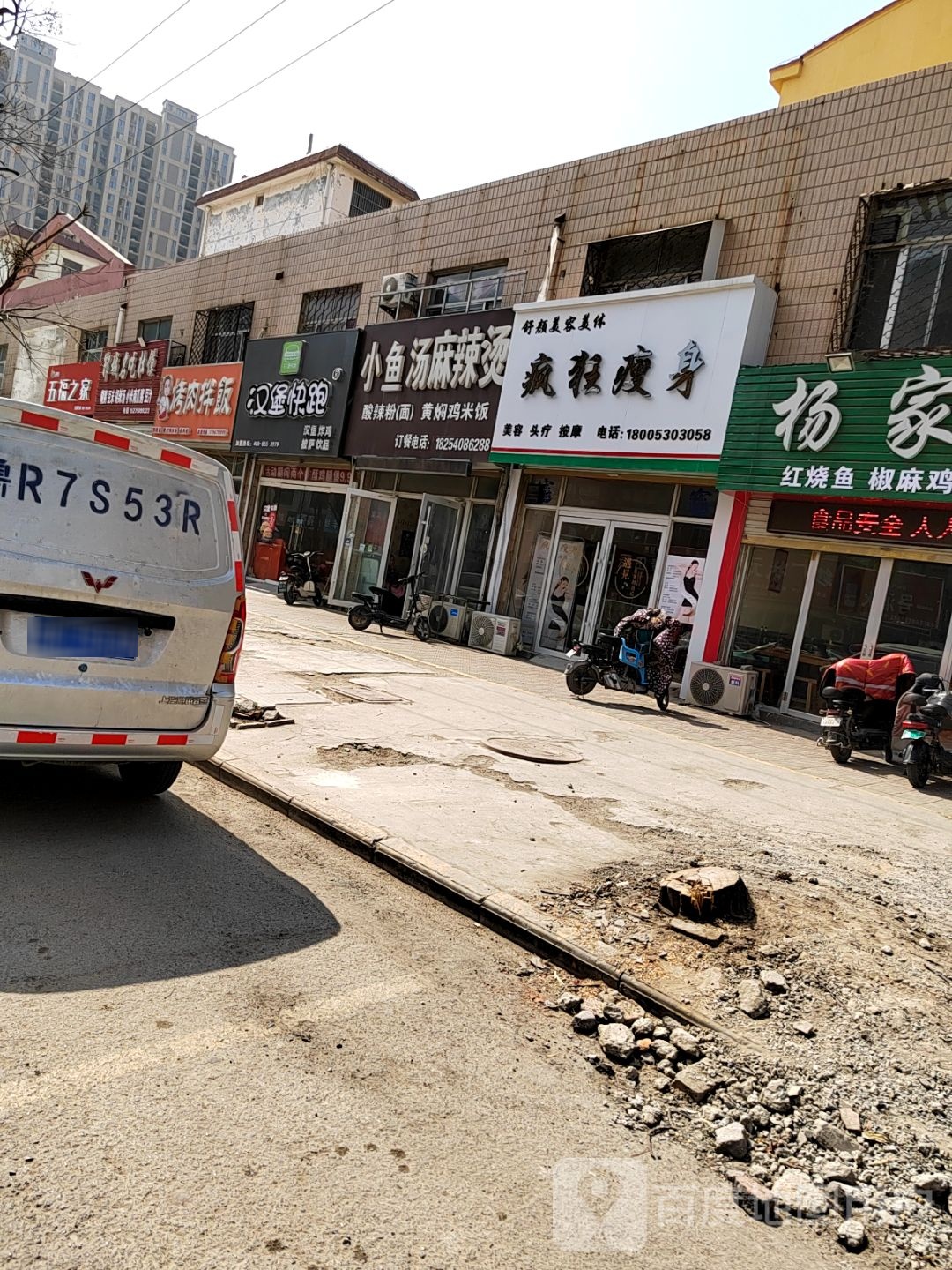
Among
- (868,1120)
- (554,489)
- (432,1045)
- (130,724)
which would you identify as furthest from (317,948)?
(554,489)

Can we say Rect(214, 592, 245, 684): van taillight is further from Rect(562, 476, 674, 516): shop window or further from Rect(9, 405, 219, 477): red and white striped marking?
Rect(562, 476, 674, 516): shop window

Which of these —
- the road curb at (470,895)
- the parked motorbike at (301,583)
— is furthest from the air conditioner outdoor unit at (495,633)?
the road curb at (470,895)

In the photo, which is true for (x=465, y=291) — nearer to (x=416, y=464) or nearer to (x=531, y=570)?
(x=416, y=464)

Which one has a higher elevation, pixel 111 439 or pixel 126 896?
pixel 111 439

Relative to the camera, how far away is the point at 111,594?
433 cm

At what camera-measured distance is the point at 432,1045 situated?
3154 mm

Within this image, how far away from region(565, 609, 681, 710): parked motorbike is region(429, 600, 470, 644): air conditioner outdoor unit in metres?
4.35

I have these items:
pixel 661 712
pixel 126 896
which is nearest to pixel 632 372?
pixel 661 712

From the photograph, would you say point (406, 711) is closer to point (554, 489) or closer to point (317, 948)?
point (317, 948)

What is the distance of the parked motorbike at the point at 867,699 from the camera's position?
32.6 ft

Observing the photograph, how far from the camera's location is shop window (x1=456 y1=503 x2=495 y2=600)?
17406 millimetres

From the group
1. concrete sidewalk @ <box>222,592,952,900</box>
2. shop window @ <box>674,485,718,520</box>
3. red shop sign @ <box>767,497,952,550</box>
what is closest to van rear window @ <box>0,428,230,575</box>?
concrete sidewalk @ <box>222,592,952,900</box>

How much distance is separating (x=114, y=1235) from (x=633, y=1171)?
1.41m

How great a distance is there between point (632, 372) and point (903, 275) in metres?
3.85
